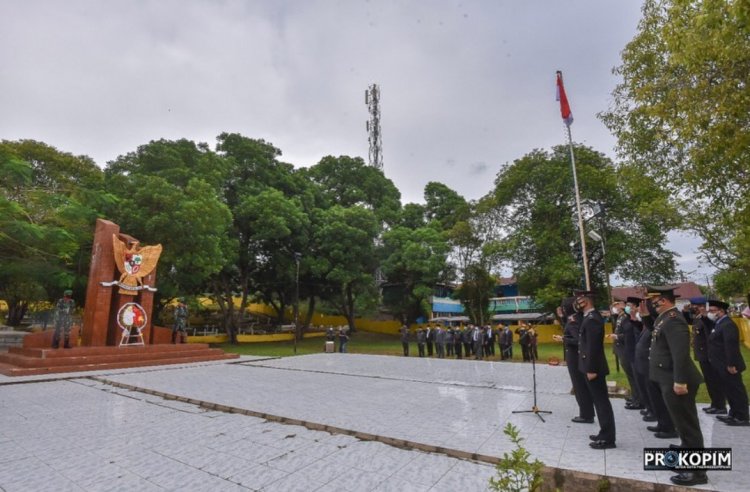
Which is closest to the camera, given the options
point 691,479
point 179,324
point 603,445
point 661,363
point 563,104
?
point 691,479

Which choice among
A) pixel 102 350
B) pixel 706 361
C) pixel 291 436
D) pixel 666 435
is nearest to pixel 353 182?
pixel 102 350

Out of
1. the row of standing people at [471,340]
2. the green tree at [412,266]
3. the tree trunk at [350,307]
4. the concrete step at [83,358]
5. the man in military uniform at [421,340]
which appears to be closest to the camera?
the concrete step at [83,358]

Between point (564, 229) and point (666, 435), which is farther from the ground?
point (564, 229)

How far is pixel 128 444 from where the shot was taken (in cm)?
502

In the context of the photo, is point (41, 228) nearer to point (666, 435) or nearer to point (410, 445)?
point (410, 445)

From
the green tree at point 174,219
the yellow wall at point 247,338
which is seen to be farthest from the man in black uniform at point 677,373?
the yellow wall at point 247,338

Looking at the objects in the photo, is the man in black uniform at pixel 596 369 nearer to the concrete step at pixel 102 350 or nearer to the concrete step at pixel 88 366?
the concrete step at pixel 88 366

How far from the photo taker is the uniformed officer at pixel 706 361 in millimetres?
6102

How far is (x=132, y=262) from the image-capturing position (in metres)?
15.5

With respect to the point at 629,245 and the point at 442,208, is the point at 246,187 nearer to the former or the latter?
the point at 442,208

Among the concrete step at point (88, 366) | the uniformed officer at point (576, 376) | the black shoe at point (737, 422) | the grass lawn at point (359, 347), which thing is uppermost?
the uniformed officer at point (576, 376)

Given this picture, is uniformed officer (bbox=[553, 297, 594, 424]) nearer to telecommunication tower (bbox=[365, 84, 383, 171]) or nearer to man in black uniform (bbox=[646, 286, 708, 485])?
man in black uniform (bbox=[646, 286, 708, 485])

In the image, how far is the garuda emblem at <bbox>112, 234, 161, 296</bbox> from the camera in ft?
49.6

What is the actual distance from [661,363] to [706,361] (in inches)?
120
